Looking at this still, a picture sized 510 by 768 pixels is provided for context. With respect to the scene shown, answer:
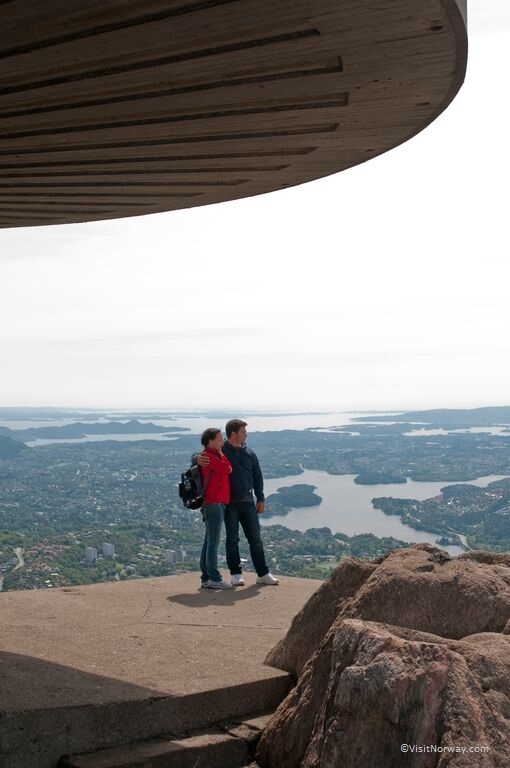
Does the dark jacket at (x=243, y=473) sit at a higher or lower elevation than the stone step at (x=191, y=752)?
higher

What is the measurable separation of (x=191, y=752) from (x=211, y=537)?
3805mm

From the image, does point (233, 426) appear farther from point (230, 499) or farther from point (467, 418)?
point (467, 418)

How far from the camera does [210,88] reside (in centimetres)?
455

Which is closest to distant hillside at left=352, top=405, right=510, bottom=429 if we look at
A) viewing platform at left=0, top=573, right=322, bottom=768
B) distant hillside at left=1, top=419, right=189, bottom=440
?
distant hillside at left=1, top=419, right=189, bottom=440

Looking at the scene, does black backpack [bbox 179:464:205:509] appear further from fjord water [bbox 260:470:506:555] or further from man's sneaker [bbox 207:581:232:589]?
fjord water [bbox 260:470:506:555]

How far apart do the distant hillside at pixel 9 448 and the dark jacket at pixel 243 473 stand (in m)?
65.9

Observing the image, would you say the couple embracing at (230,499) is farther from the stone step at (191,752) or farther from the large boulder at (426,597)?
the stone step at (191,752)

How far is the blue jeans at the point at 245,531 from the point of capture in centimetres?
885

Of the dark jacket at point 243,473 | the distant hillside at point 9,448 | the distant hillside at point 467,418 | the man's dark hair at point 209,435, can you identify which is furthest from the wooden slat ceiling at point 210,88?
the distant hillside at point 467,418

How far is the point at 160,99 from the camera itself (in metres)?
4.69

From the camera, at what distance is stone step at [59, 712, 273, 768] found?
15.6ft

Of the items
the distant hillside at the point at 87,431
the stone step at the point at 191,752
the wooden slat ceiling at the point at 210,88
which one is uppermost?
the wooden slat ceiling at the point at 210,88

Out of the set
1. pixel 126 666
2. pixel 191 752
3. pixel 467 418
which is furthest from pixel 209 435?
pixel 467 418

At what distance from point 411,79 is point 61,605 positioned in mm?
→ 5254
